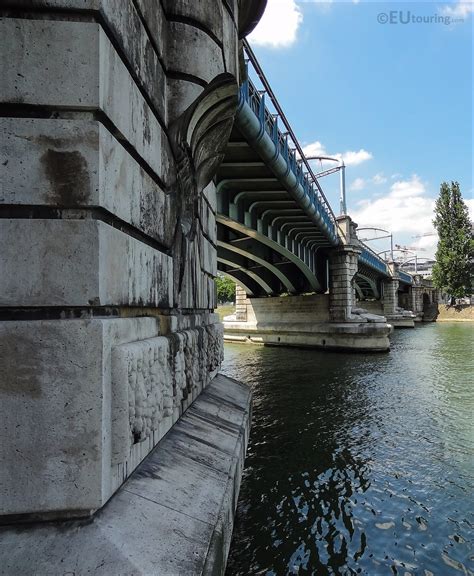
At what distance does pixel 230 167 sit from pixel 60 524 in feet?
34.2

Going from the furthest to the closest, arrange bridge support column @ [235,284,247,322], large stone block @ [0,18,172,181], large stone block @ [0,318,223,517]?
1. bridge support column @ [235,284,247,322]
2. large stone block @ [0,18,172,181]
3. large stone block @ [0,318,223,517]

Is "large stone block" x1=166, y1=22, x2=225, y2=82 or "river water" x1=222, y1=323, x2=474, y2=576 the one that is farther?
"river water" x1=222, y1=323, x2=474, y2=576

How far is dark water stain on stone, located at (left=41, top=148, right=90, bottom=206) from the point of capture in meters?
2.18

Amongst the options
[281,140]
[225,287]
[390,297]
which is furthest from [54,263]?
[225,287]

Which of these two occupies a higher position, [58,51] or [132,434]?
[58,51]

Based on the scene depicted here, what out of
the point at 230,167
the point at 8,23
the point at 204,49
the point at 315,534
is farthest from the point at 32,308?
the point at 230,167

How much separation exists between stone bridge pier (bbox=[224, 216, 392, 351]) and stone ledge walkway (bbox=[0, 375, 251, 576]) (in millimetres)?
19926

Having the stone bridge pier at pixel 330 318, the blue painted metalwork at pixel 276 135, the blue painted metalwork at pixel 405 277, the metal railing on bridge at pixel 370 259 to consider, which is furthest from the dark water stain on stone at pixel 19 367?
the blue painted metalwork at pixel 405 277

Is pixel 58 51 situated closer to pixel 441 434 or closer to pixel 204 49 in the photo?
pixel 204 49

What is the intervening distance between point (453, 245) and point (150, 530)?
69002mm

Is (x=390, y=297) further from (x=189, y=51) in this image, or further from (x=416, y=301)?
(x=189, y=51)

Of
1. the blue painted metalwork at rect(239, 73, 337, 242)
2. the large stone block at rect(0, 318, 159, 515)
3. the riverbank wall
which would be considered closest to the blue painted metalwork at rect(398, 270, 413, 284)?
the riverbank wall

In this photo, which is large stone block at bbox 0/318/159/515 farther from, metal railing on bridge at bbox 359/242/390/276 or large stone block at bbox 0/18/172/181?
metal railing on bridge at bbox 359/242/390/276

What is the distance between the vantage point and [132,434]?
8.04ft
